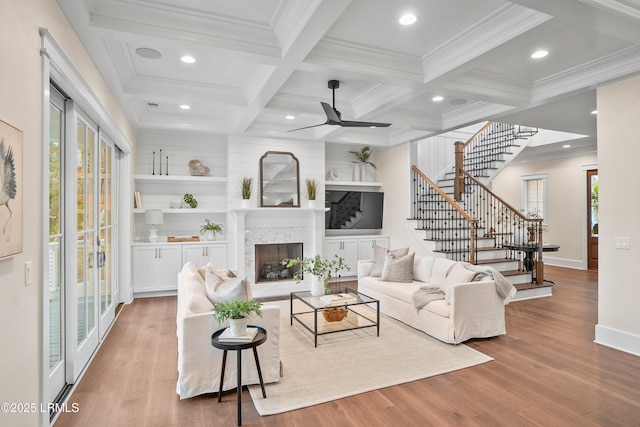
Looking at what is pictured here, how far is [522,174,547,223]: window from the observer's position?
9.41 metres

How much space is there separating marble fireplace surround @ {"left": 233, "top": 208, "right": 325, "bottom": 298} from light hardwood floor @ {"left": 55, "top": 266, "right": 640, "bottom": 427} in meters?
2.31

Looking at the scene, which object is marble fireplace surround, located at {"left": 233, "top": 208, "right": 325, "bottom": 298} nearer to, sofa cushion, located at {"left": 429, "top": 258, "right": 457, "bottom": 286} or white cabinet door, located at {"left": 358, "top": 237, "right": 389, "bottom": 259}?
white cabinet door, located at {"left": 358, "top": 237, "right": 389, "bottom": 259}

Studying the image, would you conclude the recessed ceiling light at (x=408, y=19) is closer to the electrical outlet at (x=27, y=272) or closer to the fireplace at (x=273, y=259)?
the electrical outlet at (x=27, y=272)

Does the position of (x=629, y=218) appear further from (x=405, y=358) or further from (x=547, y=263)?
(x=547, y=263)

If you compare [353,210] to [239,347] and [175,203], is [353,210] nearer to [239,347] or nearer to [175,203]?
[175,203]

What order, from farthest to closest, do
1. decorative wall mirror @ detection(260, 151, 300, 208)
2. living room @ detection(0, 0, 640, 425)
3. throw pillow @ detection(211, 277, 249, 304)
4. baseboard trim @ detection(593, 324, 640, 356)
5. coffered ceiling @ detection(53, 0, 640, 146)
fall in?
decorative wall mirror @ detection(260, 151, 300, 208)
baseboard trim @ detection(593, 324, 640, 356)
throw pillow @ detection(211, 277, 249, 304)
coffered ceiling @ detection(53, 0, 640, 146)
living room @ detection(0, 0, 640, 425)

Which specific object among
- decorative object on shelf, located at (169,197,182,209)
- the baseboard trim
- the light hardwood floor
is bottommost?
the light hardwood floor

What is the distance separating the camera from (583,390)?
2.88 metres

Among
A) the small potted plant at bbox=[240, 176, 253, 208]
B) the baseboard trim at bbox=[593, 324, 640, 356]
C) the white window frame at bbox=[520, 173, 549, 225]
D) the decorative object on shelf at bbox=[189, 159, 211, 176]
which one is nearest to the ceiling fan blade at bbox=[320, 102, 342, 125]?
the small potted plant at bbox=[240, 176, 253, 208]

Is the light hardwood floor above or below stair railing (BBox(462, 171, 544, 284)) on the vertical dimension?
below

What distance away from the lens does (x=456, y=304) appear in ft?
12.6

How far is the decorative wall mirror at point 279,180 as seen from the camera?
21.1 ft

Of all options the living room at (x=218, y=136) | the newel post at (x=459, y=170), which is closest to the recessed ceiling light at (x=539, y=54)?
the living room at (x=218, y=136)

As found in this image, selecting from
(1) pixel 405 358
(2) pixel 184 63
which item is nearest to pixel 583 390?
(1) pixel 405 358
